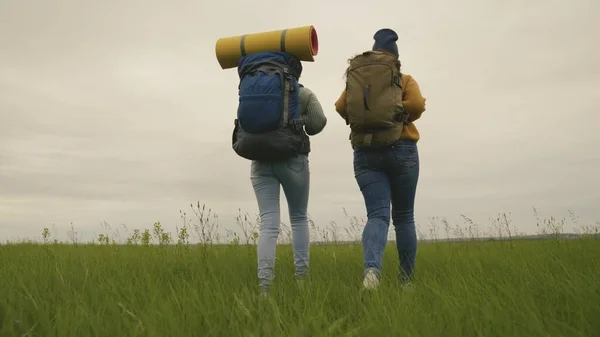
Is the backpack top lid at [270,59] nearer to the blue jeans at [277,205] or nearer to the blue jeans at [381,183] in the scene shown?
the blue jeans at [277,205]

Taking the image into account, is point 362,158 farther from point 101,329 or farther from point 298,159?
point 101,329

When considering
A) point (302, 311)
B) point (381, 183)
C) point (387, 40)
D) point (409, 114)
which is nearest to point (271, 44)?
point (387, 40)

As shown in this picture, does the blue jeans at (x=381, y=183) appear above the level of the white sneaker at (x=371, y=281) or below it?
above

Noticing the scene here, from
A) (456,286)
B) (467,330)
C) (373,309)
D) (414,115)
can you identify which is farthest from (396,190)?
(467,330)

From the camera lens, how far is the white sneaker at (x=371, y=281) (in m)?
3.40

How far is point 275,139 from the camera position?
372 centimetres

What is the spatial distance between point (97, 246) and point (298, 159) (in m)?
5.97

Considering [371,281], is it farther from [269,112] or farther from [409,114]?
[269,112]

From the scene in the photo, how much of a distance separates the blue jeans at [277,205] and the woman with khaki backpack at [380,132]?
19.4 inches

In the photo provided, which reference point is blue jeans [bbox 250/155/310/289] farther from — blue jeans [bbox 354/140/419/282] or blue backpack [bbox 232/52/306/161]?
blue jeans [bbox 354/140/419/282]

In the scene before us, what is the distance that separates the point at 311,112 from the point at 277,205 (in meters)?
0.82

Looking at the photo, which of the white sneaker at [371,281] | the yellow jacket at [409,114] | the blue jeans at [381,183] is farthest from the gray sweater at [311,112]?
the white sneaker at [371,281]

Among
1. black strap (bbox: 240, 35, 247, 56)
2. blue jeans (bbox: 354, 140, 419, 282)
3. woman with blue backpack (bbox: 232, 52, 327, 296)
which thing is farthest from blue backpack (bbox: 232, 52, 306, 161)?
blue jeans (bbox: 354, 140, 419, 282)

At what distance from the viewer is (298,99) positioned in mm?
3908
